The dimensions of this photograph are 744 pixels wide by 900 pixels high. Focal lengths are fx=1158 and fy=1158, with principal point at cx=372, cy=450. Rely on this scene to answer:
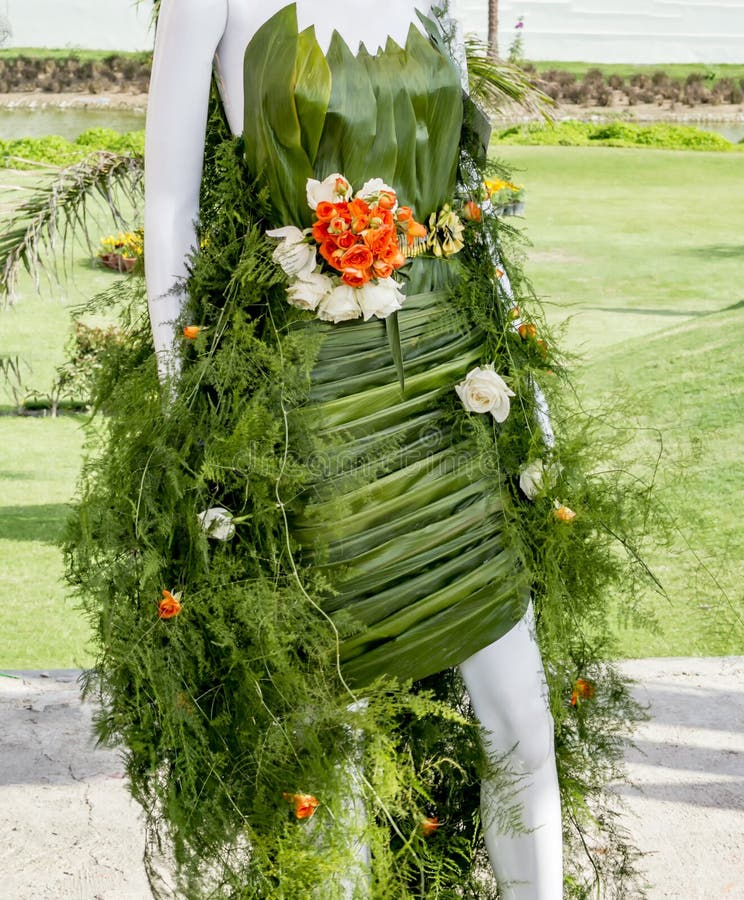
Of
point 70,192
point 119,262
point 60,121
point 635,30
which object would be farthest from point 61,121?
point 635,30

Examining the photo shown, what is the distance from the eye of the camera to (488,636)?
5.35 feet

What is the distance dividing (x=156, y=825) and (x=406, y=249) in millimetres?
990

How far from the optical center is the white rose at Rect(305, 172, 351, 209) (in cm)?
154

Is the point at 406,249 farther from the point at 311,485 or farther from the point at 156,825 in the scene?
the point at 156,825

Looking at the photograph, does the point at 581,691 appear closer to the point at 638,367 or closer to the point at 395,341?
the point at 395,341

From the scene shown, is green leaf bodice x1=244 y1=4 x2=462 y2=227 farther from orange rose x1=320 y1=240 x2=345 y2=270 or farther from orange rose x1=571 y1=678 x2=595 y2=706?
orange rose x1=571 y1=678 x2=595 y2=706

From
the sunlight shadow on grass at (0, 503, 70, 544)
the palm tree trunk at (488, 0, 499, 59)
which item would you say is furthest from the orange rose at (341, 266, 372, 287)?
the palm tree trunk at (488, 0, 499, 59)

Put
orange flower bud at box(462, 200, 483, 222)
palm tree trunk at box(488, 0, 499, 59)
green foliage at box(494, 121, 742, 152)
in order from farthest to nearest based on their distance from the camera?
green foliage at box(494, 121, 742, 152) < palm tree trunk at box(488, 0, 499, 59) < orange flower bud at box(462, 200, 483, 222)

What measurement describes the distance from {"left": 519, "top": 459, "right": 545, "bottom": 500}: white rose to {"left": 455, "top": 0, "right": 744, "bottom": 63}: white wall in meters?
21.6

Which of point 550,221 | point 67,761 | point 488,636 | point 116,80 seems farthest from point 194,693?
point 116,80

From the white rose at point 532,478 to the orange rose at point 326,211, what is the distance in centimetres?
48

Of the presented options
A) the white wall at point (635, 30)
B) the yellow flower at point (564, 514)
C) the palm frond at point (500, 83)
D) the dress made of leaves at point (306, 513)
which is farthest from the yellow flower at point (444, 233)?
the white wall at point (635, 30)

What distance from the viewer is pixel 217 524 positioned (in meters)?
1.59

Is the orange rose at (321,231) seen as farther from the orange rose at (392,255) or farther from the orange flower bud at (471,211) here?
the orange flower bud at (471,211)
